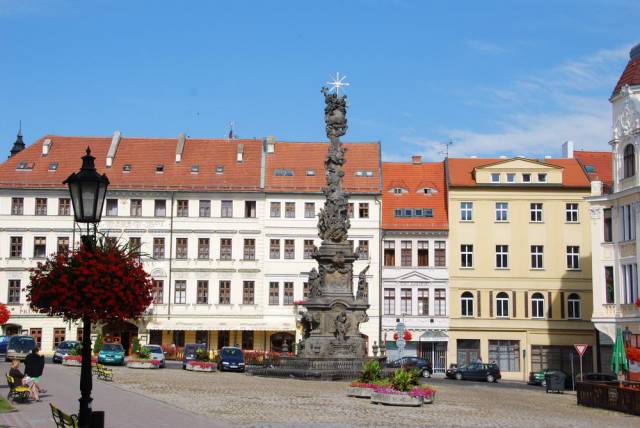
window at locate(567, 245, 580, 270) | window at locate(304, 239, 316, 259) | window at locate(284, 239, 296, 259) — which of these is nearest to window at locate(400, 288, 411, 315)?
window at locate(304, 239, 316, 259)

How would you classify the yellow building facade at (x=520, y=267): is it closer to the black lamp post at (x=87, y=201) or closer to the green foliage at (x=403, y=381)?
the green foliage at (x=403, y=381)

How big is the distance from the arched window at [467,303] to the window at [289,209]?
12500 mm

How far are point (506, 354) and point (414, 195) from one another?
1225 centimetres

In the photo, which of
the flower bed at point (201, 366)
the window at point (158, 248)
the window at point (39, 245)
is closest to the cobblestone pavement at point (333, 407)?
the flower bed at point (201, 366)

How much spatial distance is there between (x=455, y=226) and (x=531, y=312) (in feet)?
24.4

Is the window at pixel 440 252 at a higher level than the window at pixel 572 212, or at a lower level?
lower

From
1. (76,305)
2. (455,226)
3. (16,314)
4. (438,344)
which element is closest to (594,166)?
(455,226)

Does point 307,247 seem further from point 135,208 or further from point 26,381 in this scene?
point 26,381

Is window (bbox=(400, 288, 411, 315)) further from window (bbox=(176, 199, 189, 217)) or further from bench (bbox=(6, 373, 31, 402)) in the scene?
bench (bbox=(6, 373, 31, 402))

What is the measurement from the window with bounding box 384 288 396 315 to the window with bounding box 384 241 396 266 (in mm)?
1807

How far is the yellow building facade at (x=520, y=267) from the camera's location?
2388 inches

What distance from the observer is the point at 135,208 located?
207 ft

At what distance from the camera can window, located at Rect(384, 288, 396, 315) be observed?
61812 mm

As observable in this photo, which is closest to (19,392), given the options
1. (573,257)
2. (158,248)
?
(158,248)
